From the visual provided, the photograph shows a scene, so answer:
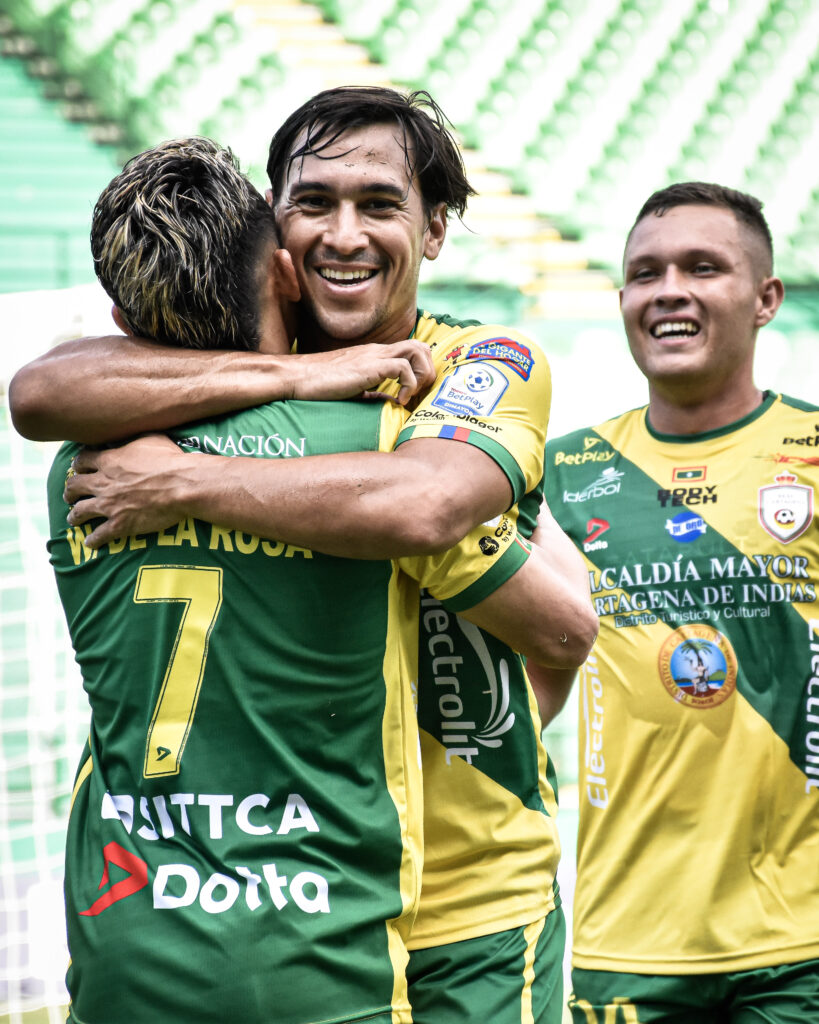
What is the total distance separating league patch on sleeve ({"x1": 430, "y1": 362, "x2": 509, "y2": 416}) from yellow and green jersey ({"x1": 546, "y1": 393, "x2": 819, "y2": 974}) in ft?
4.67

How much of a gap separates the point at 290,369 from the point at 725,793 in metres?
1.84

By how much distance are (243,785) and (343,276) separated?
1.06 metres

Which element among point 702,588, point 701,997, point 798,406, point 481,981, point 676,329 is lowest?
point 701,997

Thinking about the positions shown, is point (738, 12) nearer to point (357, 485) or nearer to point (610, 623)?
point (610, 623)

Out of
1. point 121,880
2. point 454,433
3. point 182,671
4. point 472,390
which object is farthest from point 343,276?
point 121,880

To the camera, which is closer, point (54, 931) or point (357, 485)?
point (357, 485)

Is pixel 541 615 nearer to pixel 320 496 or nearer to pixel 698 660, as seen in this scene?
pixel 320 496

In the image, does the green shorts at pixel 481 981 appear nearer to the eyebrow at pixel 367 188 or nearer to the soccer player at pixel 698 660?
the soccer player at pixel 698 660

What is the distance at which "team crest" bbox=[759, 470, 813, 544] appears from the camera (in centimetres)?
327

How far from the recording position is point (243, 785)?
1794 millimetres

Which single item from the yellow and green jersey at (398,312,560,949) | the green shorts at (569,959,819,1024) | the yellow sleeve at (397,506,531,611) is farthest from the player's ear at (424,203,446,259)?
the green shorts at (569,959,819,1024)

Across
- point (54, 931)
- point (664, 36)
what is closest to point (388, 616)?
point (54, 931)

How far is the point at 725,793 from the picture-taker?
3146 millimetres

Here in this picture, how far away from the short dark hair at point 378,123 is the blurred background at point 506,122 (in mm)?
5487
